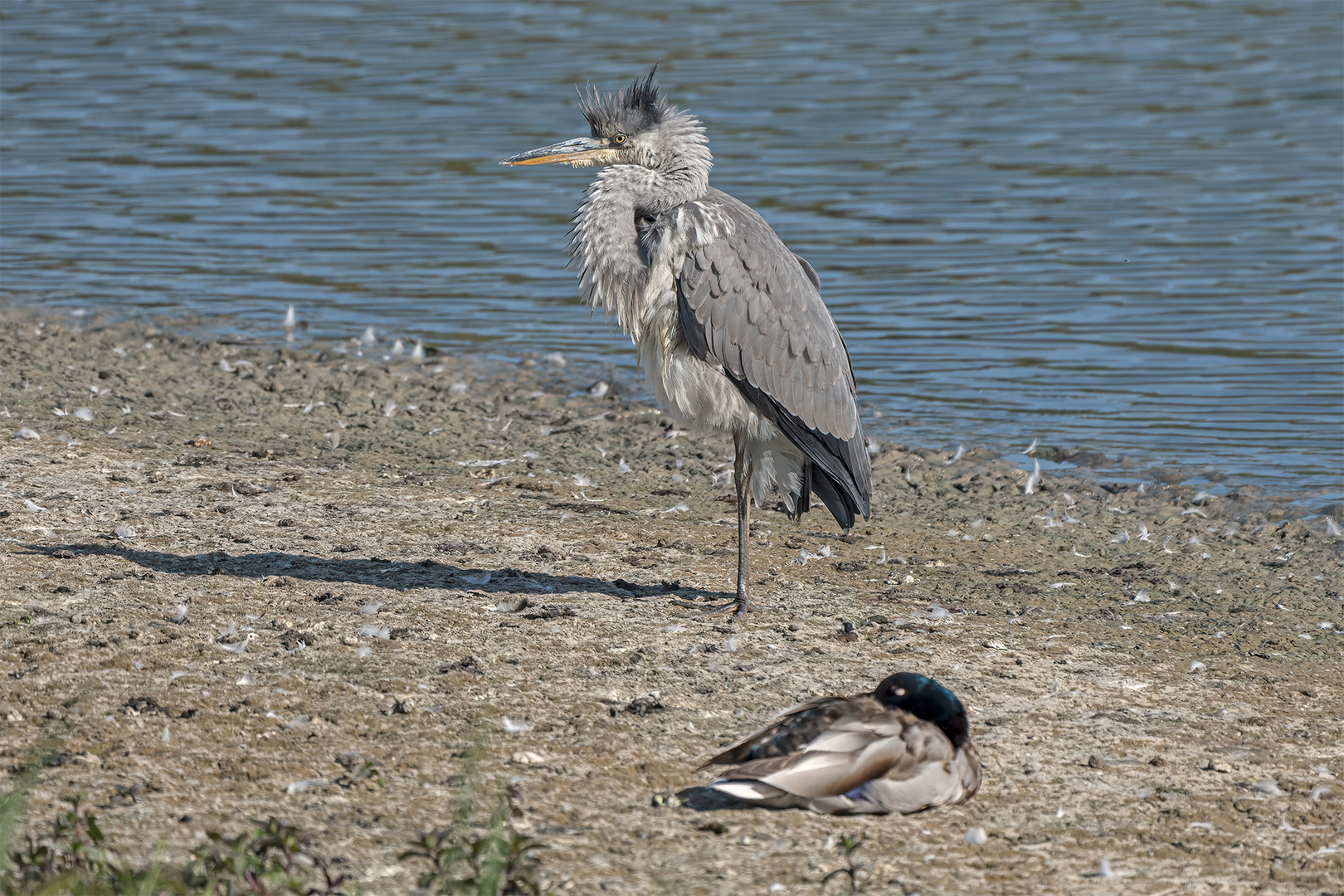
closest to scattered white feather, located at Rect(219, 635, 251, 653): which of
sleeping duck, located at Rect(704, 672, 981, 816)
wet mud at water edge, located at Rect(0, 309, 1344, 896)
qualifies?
wet mud at water edge, located at Rect(0, 309, 1344, 896)

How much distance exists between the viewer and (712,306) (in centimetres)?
681

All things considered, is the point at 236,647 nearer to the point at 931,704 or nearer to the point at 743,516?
the point at 743,516

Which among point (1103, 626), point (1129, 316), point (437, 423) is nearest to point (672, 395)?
point (1103, 626)

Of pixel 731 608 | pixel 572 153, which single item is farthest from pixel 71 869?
pixel 572 153

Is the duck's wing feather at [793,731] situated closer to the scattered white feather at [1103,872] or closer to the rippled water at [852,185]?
the scattered white feather at [1103,872]

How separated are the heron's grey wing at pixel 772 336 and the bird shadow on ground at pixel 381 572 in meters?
0.77

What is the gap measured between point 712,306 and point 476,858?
10.1 ft

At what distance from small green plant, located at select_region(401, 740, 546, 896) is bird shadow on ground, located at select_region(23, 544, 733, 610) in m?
2.35

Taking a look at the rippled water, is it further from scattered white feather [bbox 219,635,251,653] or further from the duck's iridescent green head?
scattered white feather [bbox 219,635,251,653]

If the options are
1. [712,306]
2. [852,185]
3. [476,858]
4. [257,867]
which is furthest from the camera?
[852,185]

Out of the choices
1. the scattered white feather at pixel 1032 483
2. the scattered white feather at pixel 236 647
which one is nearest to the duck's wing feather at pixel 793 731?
the scattered white feather at pixel 236 647

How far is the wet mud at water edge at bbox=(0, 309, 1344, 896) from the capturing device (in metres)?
4.80

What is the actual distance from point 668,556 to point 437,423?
2651 mm

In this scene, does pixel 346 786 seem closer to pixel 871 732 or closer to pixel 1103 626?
pixel 871 732
